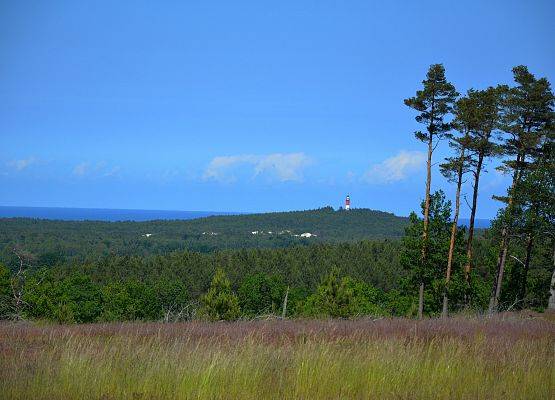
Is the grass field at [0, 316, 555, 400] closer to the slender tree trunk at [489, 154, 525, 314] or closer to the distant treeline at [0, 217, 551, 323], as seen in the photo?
the distant treeline at [0, 217, 551, 323]

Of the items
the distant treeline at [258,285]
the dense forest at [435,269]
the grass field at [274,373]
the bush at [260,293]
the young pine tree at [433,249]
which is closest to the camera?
the grass field at [274,373]

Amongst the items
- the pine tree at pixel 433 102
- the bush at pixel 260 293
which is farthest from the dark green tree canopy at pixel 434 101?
the bush at pixel 260 293

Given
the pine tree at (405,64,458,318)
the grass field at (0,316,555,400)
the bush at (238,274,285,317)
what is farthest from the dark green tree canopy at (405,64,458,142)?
the bush at (238,274,285,317)

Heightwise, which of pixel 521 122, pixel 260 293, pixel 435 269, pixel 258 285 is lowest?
pixel 260 293

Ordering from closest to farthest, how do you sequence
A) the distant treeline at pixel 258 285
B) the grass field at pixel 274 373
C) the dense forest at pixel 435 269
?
1. the grass field at pixel 274 373
2. the dense forest at pixel 435 269
3. the distant treeline at pixel 258 285

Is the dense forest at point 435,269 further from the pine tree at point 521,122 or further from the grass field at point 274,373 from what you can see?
the grass field at point 274,373

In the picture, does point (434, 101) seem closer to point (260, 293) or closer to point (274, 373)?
point (274, 373)

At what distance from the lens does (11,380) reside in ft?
18.0

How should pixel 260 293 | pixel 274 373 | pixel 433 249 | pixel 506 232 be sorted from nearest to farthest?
pixel 274 373, pixel 506 232, pixel 433 249, pixel 260 293

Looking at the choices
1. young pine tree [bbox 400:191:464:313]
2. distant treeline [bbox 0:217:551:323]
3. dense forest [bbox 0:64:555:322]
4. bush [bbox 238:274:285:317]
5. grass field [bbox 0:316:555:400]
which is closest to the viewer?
grass field [bbox 0:316:555:400]

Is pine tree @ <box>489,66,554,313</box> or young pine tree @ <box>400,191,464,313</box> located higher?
pine tree @ <box>489,66,554,313</box>

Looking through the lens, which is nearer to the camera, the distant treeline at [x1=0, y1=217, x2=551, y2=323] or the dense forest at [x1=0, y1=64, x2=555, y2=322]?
the dense forest at [x1=0, y1=64, x2=555, y2=322]

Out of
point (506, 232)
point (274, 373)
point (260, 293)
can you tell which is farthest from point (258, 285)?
point (274, 373)

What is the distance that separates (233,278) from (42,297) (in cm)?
4203
